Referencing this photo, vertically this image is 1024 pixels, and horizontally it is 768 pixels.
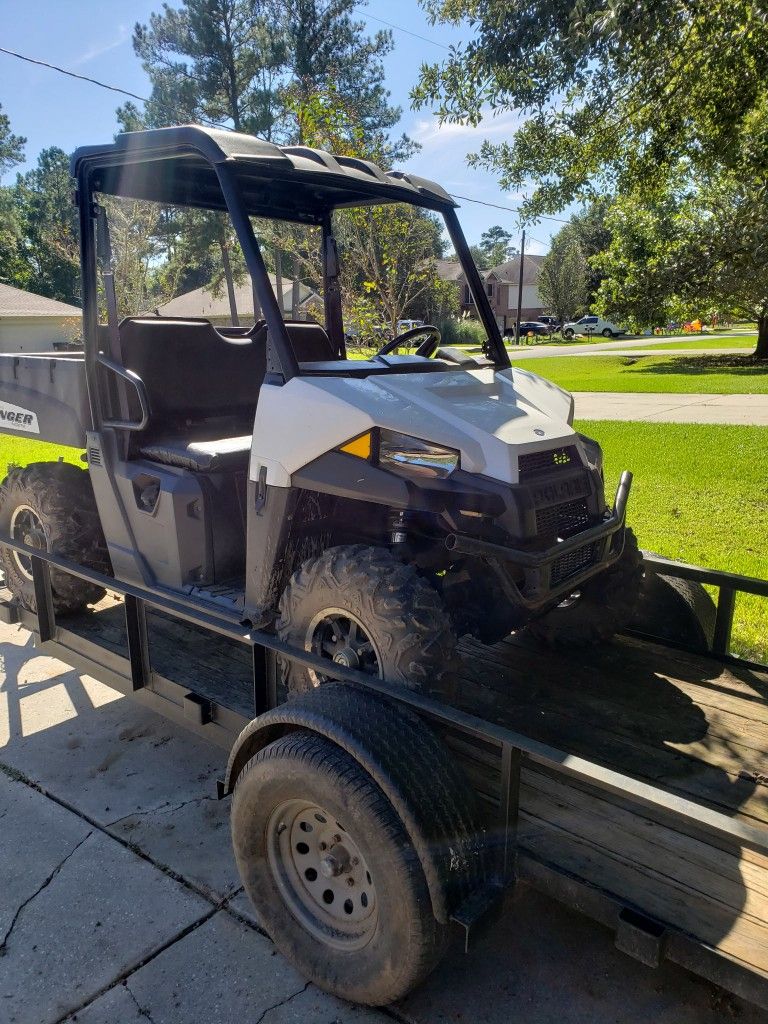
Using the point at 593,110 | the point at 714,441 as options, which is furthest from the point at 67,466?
the point at 714,441

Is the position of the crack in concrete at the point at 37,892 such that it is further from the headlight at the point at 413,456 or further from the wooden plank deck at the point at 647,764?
the headlight at the point at 413,456

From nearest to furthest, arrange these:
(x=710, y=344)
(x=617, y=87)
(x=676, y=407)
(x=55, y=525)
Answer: (x=55, y=525)
(x=617, y=87)
(x=676, y=407)
(x=710, y=344)

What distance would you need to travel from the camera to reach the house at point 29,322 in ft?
113

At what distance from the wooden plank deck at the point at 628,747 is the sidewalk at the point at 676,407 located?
1065 cm

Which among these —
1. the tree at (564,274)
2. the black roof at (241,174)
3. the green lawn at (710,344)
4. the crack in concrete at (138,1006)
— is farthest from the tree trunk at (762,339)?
the crack in concrete at (138,1006)

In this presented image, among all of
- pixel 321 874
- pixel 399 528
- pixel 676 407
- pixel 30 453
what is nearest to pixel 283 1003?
pixel 321 874

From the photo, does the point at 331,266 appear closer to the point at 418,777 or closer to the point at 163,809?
the point at 163,809

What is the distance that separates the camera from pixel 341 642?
284 centimetres

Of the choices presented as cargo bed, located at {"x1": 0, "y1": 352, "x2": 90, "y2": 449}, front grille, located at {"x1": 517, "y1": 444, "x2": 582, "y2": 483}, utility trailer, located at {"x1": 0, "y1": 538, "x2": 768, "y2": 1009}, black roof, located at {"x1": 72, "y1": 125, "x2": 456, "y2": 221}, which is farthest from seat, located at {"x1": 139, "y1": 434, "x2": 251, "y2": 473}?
front grille, located at {"x1": 517, "y1": 444, "x2": 582, "y2": 483}

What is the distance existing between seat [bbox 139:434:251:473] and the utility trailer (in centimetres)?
60

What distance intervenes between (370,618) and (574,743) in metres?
1.01

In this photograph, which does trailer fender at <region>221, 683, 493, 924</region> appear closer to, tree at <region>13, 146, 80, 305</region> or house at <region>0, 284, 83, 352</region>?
house at <region>0, 284, 83, 352</region>

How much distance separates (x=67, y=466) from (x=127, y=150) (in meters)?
1.85

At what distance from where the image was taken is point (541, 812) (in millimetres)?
2492
